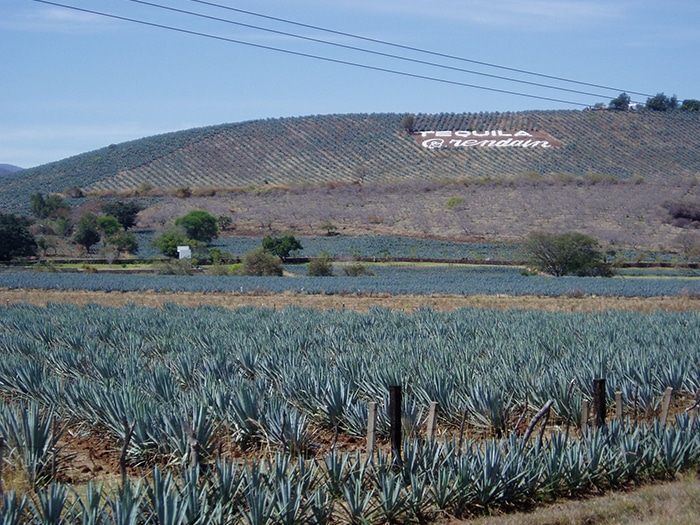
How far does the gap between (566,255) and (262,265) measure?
1983cm

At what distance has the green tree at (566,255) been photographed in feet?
164

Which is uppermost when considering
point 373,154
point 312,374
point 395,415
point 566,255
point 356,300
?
point 373,154

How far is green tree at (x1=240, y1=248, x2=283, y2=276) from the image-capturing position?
48250 mm

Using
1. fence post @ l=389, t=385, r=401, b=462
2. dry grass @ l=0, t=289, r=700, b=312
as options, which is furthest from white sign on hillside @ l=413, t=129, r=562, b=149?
fence post @ l=389, t=385, r=401, b=462

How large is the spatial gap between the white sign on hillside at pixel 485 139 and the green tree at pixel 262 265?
2142 inches

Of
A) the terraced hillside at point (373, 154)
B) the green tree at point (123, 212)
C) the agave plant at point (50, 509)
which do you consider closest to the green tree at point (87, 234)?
the green tree at point (123, 212)

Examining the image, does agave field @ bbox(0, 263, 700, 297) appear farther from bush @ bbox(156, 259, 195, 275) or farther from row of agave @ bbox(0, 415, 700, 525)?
row of agave @ bbox(0, 415, 700, 525)

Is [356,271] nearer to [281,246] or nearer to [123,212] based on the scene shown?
[281,246]

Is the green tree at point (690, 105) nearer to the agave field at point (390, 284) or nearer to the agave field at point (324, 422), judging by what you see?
the agave field at point (390, 284)

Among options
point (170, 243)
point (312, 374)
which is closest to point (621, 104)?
point (170, 243)

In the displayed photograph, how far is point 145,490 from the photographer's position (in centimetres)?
579

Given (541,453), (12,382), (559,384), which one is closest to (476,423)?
(559,384)

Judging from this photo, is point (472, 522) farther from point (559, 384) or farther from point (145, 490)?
point (559, 384)

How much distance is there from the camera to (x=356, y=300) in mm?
33438
